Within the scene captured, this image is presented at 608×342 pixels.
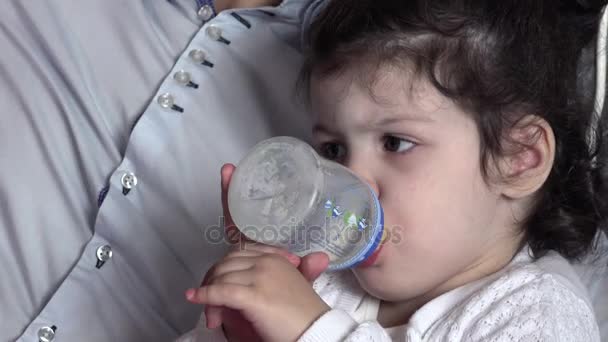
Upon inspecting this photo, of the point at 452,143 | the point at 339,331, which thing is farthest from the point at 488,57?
the point at 339,331

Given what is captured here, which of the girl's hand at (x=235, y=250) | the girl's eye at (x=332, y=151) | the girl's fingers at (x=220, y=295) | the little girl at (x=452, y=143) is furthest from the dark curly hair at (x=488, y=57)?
the girl's fingers at (x=220, y=295)

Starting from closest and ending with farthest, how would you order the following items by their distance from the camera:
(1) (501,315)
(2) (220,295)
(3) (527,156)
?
(2) (220,295), (1) (501,315), (3) (527,156)

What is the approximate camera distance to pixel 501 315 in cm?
129

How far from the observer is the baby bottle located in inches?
49.9

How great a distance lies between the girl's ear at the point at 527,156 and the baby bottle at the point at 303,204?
232mm

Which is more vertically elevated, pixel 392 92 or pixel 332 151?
pixel 392 92

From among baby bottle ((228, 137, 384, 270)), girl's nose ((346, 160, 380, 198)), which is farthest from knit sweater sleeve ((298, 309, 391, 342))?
girl's nose ((346, 160, 380, 198))

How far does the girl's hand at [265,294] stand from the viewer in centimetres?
117

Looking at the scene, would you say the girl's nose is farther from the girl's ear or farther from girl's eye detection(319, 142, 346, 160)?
the girl's ear

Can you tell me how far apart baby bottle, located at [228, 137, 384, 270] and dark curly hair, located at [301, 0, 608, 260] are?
177mm

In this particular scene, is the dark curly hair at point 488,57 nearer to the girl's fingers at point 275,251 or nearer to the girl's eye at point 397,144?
the girl's eye at point 397,144

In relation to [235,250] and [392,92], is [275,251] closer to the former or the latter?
[235,250]

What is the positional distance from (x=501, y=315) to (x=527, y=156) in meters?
0.27

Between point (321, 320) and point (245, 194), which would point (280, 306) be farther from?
point (245, 194)
